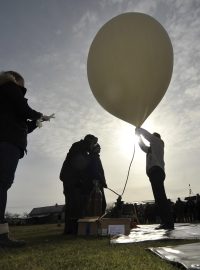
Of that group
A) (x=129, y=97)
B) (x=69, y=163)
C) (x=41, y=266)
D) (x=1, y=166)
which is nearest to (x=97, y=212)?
(x=69, y=163)

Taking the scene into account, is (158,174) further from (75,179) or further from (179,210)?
(179,210)

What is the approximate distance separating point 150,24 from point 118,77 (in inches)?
42.9

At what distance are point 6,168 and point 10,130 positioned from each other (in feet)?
1.30

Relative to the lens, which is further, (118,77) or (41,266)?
(118,77)

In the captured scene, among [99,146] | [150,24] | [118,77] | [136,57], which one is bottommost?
[99,146]

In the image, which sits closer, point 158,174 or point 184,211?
point 158,174

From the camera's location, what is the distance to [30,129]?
157 inches

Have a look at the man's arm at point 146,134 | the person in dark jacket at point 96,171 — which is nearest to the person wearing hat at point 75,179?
the person in dark jacket at point 96,171

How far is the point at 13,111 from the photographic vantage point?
3689 millimetres

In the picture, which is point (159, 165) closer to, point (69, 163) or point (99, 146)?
point (99, 146)

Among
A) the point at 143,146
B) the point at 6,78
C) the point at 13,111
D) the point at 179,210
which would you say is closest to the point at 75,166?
the point at 143,146

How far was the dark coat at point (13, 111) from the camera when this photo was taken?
142 inches

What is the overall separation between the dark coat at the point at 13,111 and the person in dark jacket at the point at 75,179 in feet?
8.13

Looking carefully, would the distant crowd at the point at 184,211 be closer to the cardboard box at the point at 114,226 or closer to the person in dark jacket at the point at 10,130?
the cardboard box at the point at 114,226
